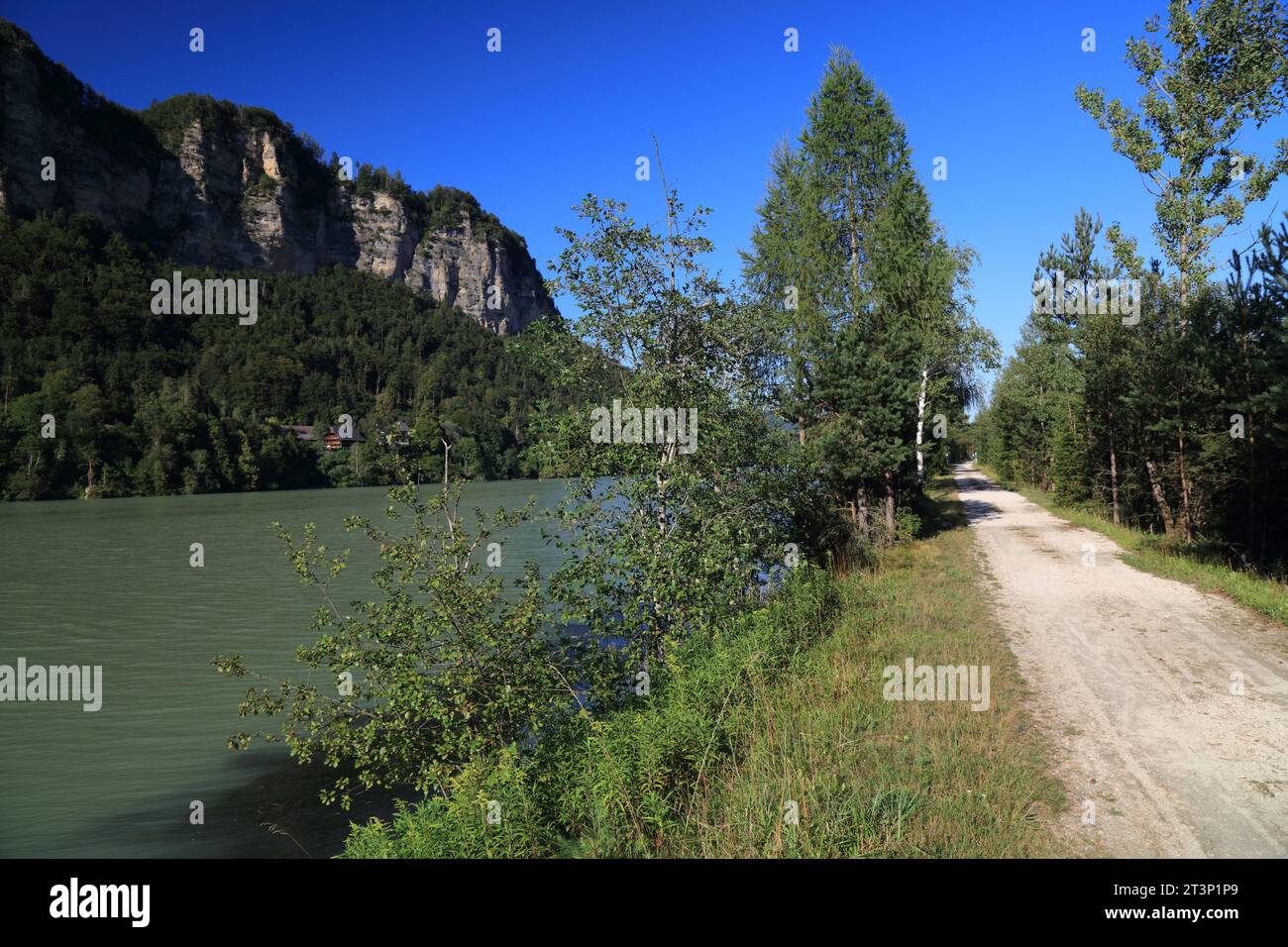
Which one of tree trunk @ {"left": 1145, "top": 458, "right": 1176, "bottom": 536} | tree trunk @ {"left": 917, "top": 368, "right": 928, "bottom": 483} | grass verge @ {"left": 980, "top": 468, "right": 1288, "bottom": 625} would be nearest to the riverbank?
grass verge @ {"left": 980, "top": 468, "right": 1288, "bottom": 625}

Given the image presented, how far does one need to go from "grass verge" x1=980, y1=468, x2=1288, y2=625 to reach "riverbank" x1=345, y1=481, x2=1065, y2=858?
6041mm

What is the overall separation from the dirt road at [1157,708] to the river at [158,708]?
8.35 meters

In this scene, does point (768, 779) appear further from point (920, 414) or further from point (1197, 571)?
point (920, 414)

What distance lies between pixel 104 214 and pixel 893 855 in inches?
8511

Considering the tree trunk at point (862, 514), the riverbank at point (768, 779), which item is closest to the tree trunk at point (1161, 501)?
the tree trunk at point (862, 514)

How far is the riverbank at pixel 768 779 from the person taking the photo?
16.1ft

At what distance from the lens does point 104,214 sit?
162 meters

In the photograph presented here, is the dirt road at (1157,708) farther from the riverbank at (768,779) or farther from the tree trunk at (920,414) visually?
the tree trunk at (920,414)

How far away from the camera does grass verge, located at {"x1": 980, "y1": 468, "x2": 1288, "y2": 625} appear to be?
1145cm

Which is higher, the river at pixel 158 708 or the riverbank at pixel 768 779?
the riverbank at pixel 768 779

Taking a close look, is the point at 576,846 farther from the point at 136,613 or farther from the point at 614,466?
the point at 136,613

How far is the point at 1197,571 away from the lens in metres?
14.4
